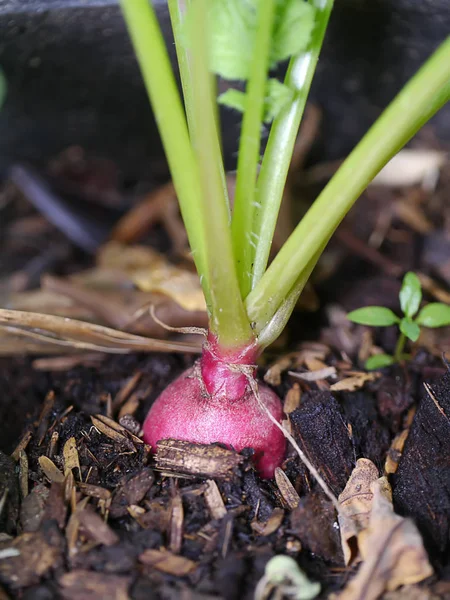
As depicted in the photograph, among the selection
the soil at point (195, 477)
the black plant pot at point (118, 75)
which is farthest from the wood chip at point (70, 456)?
the black plant pot at point (118, 75)

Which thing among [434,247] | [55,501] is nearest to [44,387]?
[55,501]

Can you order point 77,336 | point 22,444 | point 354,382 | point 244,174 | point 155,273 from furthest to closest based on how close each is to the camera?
point 155,273
point 77,336
point 354,382
point 22,444
point 244,174

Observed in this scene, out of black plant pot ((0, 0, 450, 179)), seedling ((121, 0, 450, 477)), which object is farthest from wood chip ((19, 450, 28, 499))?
black plant pot ((0, 0, 450, 179))

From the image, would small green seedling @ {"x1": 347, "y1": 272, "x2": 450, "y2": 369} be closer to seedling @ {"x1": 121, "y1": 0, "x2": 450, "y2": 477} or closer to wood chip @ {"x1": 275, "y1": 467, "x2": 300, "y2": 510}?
seedling @ {"x1": 121, "y1": 0, "x2": 450, "y2": 477}

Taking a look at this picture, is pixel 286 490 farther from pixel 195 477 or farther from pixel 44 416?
pixel 44 416

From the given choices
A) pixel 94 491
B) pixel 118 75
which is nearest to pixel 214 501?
pixel 94 491

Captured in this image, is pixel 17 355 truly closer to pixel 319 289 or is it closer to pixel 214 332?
pixel 214 332
